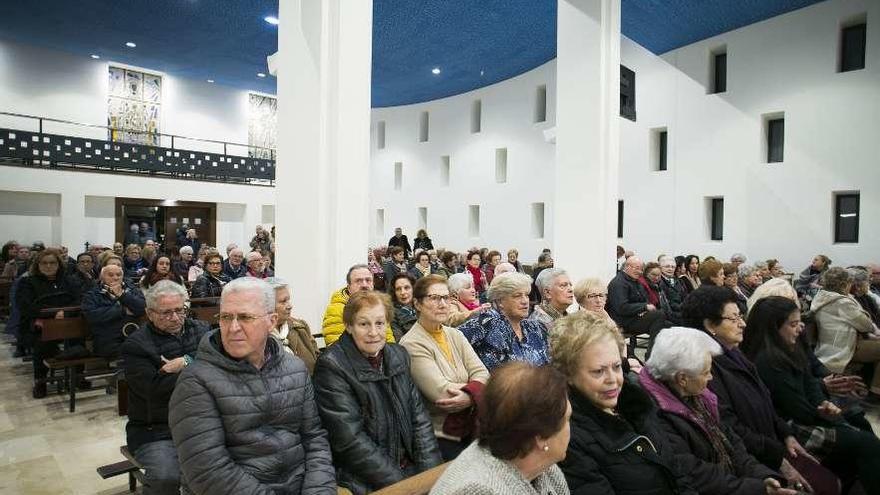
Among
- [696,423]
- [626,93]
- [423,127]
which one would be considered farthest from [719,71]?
[696,423]

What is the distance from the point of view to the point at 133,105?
1609 centimetres

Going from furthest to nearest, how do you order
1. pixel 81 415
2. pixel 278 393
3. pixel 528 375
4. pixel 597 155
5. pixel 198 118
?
pixel 198 118 < pixel 597 155 < pixel 81 415 < pixel 278 393 < pixel 528 375

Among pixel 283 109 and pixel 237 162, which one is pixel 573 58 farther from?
pixel 237 162

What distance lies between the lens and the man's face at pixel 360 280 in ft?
12.5

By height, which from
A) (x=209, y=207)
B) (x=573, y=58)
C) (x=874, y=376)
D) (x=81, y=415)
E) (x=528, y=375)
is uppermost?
(x=573, y=58)

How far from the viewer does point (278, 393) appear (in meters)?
2.03

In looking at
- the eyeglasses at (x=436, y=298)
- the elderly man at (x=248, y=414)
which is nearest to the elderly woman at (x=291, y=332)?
the eyeglasses at (x=436, y=298)

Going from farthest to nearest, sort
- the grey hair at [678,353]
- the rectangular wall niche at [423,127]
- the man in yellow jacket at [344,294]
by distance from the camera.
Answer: the rectangular wall niche at [423,127]
the man in yellow jacket at [344,294]
the grey hair at [678,353]

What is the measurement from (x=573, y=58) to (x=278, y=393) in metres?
5.17

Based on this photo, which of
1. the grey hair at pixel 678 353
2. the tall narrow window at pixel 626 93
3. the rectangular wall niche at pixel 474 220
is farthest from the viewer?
the rectangular wall niche at pixel 474 220

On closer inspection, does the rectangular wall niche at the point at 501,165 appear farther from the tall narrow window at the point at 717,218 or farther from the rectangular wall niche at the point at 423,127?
the tall narrow window at the point at 717,218

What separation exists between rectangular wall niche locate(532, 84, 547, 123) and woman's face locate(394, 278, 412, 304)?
33.7ft

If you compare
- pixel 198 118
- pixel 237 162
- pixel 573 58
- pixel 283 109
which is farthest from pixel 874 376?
pixel 198 118

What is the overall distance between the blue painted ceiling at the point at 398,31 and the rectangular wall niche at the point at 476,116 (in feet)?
1.76
